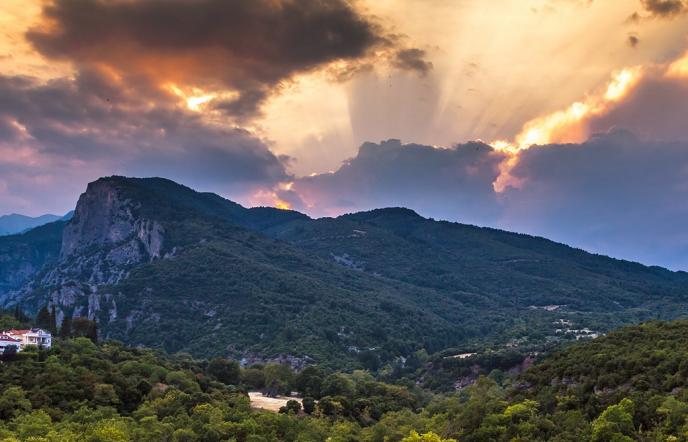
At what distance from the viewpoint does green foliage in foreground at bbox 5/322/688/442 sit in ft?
223

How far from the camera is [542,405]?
3174 inches

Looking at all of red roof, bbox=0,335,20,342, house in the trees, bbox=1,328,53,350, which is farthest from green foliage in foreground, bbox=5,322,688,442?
red roof, bbox=0,335,20,342

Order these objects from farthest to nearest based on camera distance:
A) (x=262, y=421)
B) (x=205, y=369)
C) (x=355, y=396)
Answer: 1. (x=205, y=369)
2. (x=355, y=396)
3. (x=262, y=421)

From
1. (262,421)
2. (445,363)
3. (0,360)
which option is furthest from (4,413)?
(445,363)

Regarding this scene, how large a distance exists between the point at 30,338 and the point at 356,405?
200 ft

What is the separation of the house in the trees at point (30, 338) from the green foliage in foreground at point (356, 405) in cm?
313

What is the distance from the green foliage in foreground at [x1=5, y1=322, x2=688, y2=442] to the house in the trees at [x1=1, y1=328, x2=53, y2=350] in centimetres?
313

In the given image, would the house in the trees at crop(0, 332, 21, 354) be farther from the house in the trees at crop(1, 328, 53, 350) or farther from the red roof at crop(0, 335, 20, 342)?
the house in the trees at crop(1, 328, 53, 350)

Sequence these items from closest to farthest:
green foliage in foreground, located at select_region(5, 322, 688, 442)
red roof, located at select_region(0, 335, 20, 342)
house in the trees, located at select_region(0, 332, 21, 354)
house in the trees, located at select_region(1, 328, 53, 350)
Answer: green foliage in foreground, located at select_region(5, 322, 688, 442) → house in the trees, located at select_region(0, 332, 21, 354) → red roof, located at select_region(0, 335, 20, 342) → house in the trees, located at select_region(1, 328, 53, 350)

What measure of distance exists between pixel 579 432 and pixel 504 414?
10.8 m

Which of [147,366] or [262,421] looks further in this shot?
[147,366]

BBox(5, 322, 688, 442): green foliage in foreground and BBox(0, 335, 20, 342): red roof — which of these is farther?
BBox(0, 335, 20, 342): red roof

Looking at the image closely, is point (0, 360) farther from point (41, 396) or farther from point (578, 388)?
point (578, 388)

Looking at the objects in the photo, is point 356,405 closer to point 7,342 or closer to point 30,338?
point 30,338
